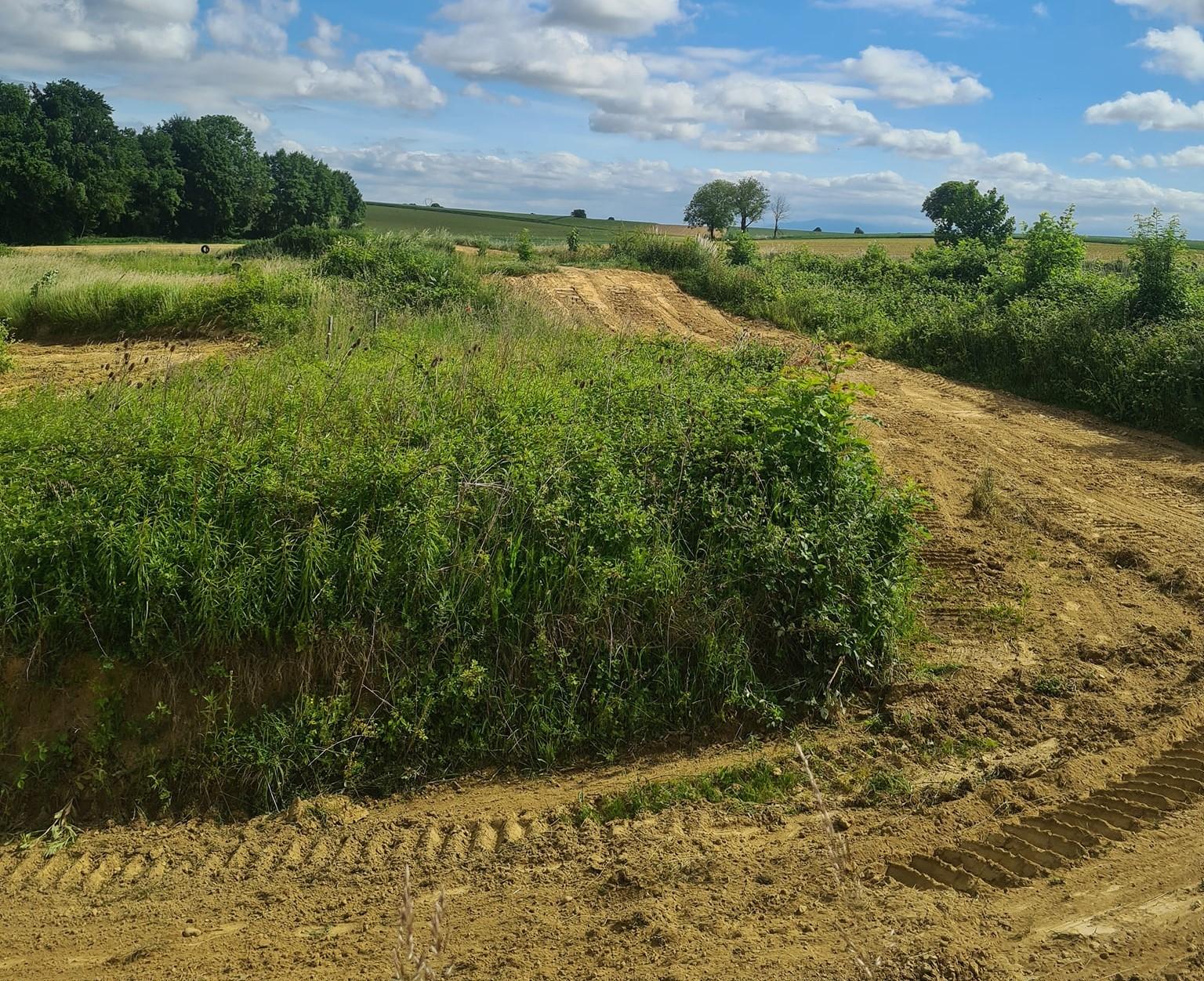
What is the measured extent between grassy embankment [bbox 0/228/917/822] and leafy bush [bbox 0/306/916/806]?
16 mm

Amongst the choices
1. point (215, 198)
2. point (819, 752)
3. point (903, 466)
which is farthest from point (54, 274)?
point (215, 198)

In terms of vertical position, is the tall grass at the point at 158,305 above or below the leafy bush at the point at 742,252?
below

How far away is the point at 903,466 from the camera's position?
8508 mm

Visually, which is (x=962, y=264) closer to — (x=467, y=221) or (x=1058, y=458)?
(x=1058, y=458)

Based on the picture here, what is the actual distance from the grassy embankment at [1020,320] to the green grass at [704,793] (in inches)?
166

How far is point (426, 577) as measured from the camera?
15.3 feet

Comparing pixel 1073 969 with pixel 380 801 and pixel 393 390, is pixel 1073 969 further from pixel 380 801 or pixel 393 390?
pixel 393 390

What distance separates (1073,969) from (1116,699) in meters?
2.49

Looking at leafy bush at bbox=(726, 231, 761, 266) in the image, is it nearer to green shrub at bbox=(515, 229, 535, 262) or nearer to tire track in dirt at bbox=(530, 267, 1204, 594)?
green shrub at bbox=(515, 229, 535, 262)

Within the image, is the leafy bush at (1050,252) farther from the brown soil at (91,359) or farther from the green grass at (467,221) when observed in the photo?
the green grass at (467,221)

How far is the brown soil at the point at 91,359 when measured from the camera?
8.27 meters

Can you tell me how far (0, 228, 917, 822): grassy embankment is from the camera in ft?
14.5

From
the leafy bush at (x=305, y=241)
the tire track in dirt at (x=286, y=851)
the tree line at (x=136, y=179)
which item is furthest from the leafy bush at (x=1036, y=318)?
the tree line at (x=136, y=179)

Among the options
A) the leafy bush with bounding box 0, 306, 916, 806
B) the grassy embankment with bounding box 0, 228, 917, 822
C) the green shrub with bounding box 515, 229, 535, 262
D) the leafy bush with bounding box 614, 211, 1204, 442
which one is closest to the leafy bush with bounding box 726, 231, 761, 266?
the leafy bush with bounding box 614, 211, 1204, 442
